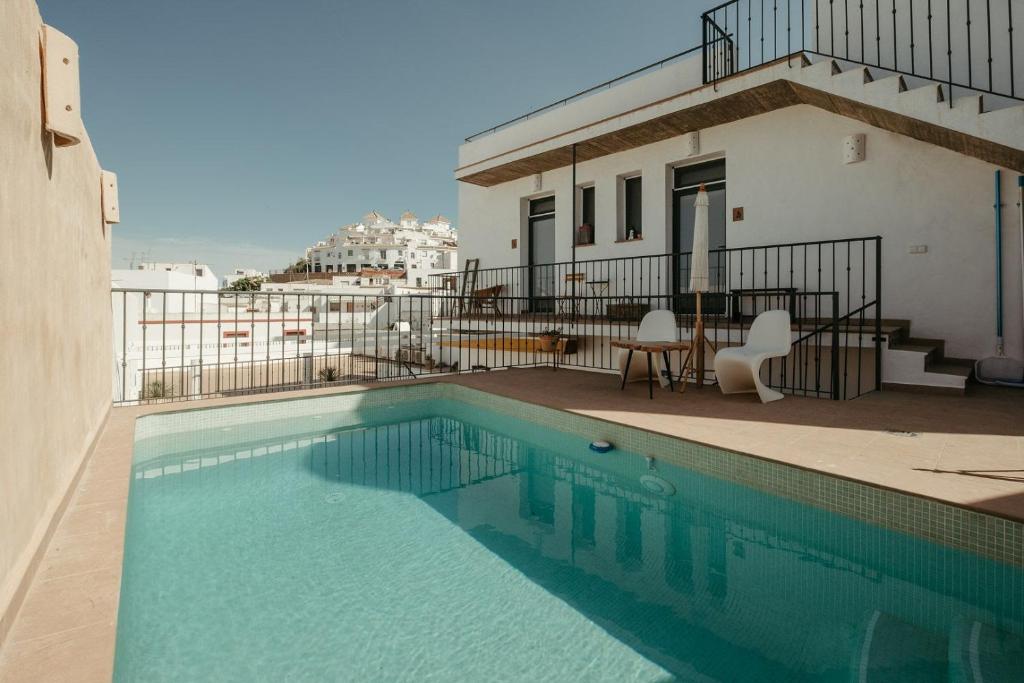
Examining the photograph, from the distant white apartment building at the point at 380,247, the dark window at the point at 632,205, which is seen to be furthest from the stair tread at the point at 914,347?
the distant white apartment building at the point at 380,247

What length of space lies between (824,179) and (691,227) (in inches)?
84.2

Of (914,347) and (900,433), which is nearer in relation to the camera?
(900,433)

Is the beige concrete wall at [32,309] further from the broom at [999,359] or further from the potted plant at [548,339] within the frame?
the broom at [999,359]

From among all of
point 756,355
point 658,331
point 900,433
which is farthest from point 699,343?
point 900,433

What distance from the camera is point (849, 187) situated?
6227 millimetres

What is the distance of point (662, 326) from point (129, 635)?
5552mm

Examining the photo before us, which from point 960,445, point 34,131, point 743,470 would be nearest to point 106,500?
point 34,131

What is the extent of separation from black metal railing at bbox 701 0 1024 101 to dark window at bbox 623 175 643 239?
6.99 feet

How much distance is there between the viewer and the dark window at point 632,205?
29.3 ft

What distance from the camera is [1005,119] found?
4145mm

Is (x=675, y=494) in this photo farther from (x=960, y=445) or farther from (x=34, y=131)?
(x=34, y=131)

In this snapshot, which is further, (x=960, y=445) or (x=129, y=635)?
(x=960, y=445)

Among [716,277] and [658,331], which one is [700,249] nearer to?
[658,331]

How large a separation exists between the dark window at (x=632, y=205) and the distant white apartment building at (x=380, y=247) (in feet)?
193
